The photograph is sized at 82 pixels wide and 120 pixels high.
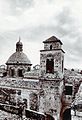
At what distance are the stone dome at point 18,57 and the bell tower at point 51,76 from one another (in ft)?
33.9

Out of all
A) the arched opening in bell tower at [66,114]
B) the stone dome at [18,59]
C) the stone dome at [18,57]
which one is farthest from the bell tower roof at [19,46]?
the arched opening in bell tower at [66,114]

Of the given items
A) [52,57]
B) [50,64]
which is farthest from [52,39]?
[50,64]

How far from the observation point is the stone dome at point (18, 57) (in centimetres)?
3238

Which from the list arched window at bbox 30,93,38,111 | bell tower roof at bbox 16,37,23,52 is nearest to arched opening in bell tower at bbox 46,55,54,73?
arched window at bbox 30,93,38,111

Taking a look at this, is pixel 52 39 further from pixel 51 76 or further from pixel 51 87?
pixel 51 87

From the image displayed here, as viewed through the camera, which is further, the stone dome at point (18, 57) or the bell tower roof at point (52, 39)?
the stone dome at point (18, 57)

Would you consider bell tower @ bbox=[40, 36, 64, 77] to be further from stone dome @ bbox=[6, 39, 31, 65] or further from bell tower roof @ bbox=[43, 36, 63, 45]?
stone dome @ bbox=[6, 39, 31, 65]

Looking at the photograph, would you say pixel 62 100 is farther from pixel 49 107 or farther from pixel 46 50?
pixel 46 50

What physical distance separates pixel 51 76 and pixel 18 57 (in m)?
12.1

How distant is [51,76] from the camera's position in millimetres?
21656

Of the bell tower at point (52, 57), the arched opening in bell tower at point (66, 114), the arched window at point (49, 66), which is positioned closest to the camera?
the bell tower at point (52, 57)

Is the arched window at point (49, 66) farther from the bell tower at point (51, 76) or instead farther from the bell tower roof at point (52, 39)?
the bell tower roof at point (52, 39)

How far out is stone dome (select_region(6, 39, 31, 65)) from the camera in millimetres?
32375

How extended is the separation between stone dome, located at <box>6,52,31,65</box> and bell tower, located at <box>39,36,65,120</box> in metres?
10.3
